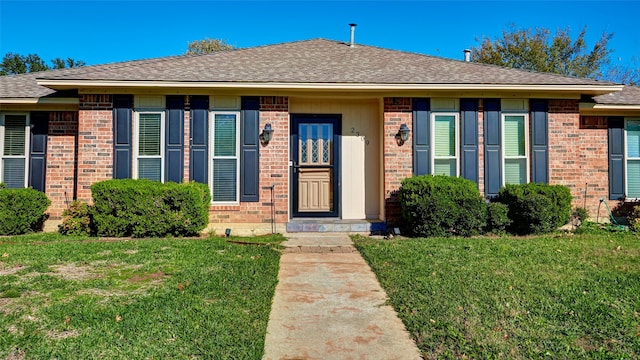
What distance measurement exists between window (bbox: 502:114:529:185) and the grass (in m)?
5.17

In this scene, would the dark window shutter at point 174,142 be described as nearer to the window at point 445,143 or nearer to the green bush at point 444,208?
the green bush at point 444,208

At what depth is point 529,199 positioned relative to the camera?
24.5 feet

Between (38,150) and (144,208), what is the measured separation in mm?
3236

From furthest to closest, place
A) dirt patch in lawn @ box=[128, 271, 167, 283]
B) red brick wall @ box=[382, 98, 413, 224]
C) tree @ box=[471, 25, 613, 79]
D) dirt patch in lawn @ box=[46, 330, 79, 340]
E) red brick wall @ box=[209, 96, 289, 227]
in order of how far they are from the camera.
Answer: tree @ box=[471, 25, 613, 79] → red brick wall @ box=[382, 98, 413, 224] → red brick wall @ box=[209, 96, 289, 227] → dirt patch in lawn @ box=[128, 271, 167, 283] → dirt patch in lawn @ box=[46, 330, 79, 340]

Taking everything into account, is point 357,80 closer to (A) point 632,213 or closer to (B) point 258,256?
(B) point 258,256

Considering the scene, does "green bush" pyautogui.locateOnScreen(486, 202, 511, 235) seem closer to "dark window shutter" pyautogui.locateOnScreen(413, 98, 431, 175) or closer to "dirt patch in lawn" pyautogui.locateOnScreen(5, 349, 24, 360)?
"dark window shutter" pyautogui.locateOnScreen(413, 98, 431, 175)

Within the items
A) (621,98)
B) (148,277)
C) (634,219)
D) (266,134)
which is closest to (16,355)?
(148,277)

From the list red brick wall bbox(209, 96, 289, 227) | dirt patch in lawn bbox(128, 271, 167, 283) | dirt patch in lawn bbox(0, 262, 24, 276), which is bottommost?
dirt patch in lawn bbox(128, 271, 167, 283)

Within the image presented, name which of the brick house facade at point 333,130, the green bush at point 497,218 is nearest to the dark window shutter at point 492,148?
the brick house facade at point 333,130

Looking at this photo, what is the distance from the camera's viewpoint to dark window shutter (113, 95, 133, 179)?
793 cm

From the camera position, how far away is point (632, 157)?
8.99m

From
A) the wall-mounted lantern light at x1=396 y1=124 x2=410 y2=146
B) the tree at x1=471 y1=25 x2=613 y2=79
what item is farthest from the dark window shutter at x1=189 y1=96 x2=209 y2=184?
the tree at x1=471 y1=25 x2=613 y2=79

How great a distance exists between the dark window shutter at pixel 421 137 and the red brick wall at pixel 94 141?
5876 millimetres

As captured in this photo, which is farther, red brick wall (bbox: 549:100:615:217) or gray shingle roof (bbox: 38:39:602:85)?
red brick wall (bbox: 549:100:615:217)
